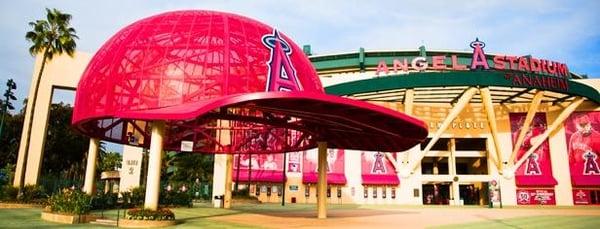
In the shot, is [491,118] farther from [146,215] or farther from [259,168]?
[146,215]

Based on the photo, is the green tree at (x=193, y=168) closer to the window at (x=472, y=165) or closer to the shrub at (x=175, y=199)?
the shrub at (x=175, y=199)

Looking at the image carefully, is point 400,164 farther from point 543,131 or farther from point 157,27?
point 157,27

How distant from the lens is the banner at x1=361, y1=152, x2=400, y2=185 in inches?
2240

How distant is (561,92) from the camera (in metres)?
53.0

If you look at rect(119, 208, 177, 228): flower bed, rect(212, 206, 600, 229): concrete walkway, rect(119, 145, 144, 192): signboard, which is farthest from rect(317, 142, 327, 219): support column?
rect(119, 145, 144, 192): signboard

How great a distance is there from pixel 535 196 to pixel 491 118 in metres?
12.0

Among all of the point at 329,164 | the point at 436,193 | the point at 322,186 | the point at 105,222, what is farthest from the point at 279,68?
the point at 436,193

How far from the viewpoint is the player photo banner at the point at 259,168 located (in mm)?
56125

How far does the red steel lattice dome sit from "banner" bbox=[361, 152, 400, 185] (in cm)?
3029

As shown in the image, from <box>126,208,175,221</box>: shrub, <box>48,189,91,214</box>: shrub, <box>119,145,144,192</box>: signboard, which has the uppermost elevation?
<box>119,145,144,192</box>: signboard

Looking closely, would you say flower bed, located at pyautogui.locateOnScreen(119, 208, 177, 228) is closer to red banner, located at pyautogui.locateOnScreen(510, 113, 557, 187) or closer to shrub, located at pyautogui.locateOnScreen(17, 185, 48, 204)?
shrub, located at pyautogui.locateOnScreen(17, 185, 48, 204)

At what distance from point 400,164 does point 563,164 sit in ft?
67.8

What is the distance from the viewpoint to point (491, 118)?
177 ft

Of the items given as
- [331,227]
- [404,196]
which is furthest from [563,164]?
[331,227]
